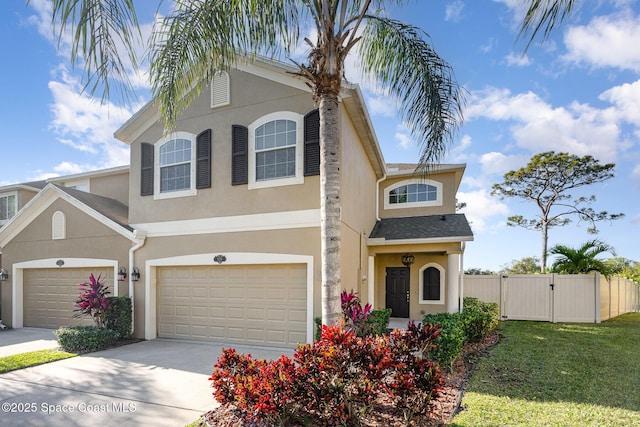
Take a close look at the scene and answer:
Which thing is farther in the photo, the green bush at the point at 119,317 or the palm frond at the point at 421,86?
the green bush at the point at 119,317

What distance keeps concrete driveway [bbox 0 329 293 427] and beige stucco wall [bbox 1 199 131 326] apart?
3313 mm

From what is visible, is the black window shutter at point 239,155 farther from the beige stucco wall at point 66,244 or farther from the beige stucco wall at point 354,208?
the beige stucco wall at point 66,244

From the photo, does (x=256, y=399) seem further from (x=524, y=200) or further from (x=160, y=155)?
(x=524, y=200)

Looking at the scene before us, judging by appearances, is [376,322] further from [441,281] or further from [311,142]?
[441,281]

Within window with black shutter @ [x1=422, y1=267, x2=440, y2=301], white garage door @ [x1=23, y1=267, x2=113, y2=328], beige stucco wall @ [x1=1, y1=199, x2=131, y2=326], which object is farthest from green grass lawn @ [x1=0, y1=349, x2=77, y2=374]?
window with black shutter @ [x1=422, y1=267, x2=440, y2=301]

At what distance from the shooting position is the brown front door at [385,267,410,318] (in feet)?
47.7

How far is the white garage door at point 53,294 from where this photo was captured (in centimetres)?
1160

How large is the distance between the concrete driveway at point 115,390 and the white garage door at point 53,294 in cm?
383

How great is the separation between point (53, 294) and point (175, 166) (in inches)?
265

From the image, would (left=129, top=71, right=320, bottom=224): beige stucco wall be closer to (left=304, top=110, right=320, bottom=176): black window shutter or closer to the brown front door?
(left=304, top=110, right=320, bottom=176): black window shutter

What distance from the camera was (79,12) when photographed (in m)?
3.55

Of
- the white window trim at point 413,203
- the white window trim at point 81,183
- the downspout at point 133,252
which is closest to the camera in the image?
the downspout at point 133,252

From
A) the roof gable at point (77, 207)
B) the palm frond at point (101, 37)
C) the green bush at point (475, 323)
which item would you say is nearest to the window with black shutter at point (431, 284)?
the green bush at point (475, 323)

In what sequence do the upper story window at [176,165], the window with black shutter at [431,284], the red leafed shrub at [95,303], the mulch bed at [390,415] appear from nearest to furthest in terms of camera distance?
1. the mulch bed at [390,415]
2. the red leafed shrub at [95,303]
3. the upper story window at [176,165]
4. the window with black shutter at [431,284]
